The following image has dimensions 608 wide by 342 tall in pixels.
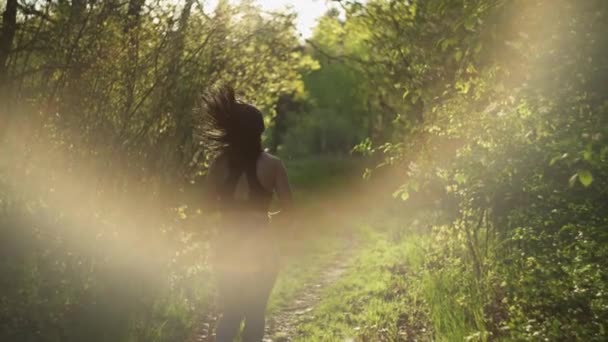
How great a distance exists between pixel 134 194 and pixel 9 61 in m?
1.89

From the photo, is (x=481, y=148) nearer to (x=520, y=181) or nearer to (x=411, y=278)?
(x=520, y=181)

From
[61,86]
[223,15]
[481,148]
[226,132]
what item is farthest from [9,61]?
[481,148]

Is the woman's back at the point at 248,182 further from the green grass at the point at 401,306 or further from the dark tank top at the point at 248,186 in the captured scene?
the green grass at the point at 401,306

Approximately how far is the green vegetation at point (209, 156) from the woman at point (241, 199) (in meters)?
0.26

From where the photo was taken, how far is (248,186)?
3.88m

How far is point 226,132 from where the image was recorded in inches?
154

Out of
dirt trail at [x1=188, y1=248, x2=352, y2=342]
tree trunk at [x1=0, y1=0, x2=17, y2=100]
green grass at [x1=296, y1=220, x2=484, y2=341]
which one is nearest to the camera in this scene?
tree trunk at [x1=0, y1=0, x2=17, y2=100]

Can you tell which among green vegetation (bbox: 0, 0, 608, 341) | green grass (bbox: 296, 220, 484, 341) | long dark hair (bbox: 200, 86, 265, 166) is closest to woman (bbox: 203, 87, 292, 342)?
long dark hair (bbox: 200, 86, 265, 166)

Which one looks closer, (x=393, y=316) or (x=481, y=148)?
(x=481, y=148)

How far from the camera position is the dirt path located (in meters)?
7.15

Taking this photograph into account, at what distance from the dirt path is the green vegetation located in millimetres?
280

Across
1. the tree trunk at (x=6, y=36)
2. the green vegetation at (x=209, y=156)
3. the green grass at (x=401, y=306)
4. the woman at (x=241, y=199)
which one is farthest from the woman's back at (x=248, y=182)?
the tree trunk at (x=6, y=36)

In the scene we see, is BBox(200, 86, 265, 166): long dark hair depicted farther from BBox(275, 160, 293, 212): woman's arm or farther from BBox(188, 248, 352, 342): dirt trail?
BBox(188, 248, 352, 342): dirt trail

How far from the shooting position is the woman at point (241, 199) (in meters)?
3.88
